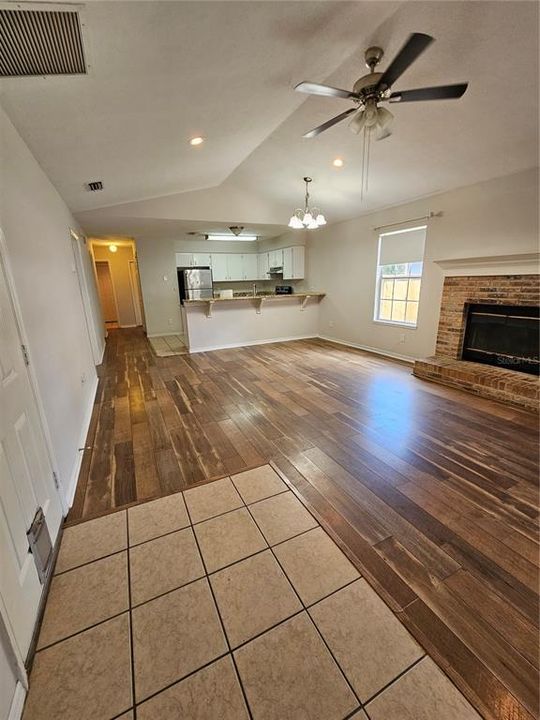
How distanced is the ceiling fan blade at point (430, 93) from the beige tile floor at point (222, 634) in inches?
108

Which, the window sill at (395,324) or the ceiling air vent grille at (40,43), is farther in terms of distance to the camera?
the window sill at (395,324)

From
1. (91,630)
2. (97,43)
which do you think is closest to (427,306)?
(97,43)

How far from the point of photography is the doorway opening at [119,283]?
28.5ft

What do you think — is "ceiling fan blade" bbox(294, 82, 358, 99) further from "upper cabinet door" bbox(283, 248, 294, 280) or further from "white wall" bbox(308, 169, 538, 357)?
"upper cabinet door" bbox(283, 248, 294, 280)

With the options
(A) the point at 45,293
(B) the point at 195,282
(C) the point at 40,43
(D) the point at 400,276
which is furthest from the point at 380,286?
(C) the point at 40,43

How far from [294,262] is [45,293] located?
5.57m

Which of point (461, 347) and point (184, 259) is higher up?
point (184, 259)

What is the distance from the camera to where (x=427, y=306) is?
4.46 meters

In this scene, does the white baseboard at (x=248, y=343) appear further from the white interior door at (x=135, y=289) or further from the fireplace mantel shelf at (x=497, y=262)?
the white interior door at (x=135, y=289)

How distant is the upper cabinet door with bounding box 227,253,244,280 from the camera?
819 cm

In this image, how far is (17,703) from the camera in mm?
978

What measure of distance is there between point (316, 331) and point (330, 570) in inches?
234

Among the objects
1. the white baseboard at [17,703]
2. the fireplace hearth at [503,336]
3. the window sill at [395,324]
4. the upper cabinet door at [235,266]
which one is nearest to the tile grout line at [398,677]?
the white baseboard at [17,703]

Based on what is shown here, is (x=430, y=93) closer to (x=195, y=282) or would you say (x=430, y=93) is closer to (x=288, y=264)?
(x=288, y=264)
